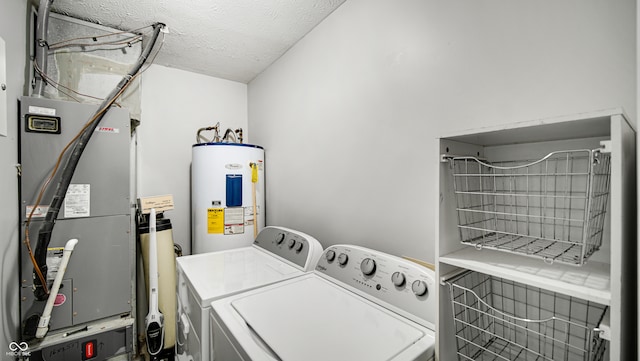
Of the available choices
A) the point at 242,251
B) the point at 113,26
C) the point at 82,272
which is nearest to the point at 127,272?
the point at 82,272

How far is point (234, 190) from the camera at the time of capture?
2141 mm

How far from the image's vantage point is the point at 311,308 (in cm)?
104

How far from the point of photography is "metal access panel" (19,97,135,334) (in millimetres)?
1470

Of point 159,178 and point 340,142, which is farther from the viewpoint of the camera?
point 159,178

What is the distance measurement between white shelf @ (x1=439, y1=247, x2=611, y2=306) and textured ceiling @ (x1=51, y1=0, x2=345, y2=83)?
1.68 m

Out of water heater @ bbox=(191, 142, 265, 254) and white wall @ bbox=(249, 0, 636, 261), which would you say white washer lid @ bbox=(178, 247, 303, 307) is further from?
white wall @ bbox=(249, 0, 636, 261)

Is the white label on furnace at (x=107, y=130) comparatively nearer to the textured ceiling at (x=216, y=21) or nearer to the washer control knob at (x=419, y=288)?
the textured ceiling at (x=216, y=21)

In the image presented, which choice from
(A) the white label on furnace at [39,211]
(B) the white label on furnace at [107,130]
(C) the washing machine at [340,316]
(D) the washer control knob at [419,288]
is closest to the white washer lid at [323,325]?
(C) the washing machine at [340,316]

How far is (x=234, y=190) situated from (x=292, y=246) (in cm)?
79

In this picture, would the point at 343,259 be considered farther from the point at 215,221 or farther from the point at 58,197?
the point at 58,197

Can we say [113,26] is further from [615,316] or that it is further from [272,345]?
[615,316]

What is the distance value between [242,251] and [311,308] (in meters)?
1.00

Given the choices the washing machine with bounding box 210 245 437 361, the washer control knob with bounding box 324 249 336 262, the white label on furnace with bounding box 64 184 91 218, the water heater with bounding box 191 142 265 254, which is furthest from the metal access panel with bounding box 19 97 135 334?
the washer control knob with bounding box 324 249 336 262

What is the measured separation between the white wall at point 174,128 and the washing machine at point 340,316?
171cm
